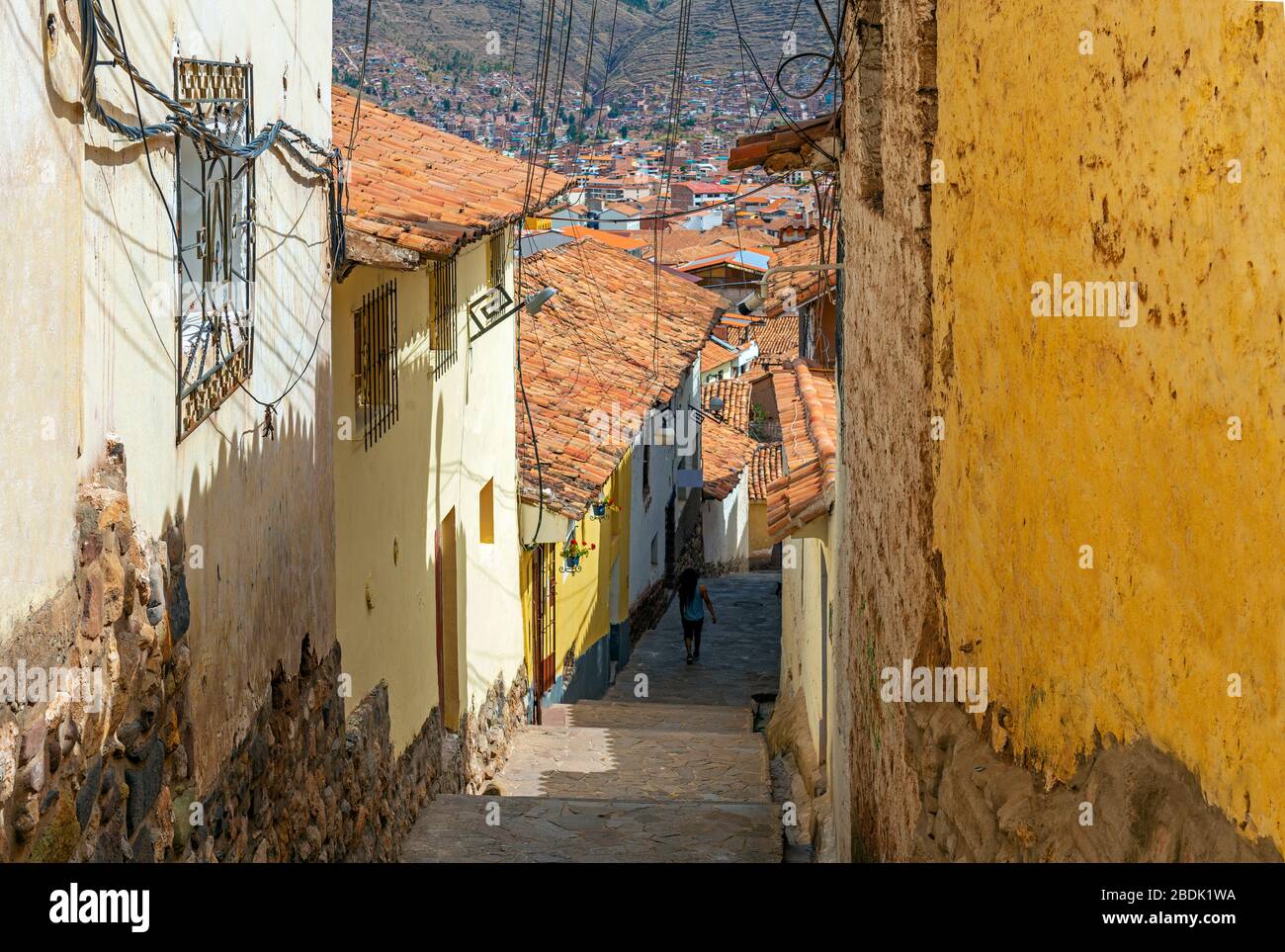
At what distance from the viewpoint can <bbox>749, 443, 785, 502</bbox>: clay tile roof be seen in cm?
3616

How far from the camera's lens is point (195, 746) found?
560cm

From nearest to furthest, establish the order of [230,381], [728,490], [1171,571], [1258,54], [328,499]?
[1258,54] → [1171,571] → [230,381] → [328,499] → [728,490]

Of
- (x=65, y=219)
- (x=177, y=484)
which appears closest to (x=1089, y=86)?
(x=65, y=219)

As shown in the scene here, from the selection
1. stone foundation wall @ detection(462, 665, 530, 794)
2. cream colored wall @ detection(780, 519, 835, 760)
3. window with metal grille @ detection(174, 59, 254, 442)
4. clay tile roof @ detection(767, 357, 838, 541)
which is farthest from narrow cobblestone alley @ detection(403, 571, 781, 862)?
window with metal grille @ detection(174, 59, 254, 442)

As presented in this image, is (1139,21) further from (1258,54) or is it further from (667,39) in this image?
(667,39)

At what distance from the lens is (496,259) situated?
618 inches

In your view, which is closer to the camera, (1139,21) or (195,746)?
(1139,21)

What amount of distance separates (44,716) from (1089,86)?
116 inches

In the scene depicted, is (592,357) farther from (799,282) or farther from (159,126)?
(159,126)

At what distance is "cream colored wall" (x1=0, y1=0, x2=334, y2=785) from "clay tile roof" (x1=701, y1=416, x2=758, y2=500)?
24.2 metres

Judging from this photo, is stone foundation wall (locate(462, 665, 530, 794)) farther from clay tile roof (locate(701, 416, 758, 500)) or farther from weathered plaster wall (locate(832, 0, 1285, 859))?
clay tile roof (locate(701, 416, 758, 500))

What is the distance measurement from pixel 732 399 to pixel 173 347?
108 ft

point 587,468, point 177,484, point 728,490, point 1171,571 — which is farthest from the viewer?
point 728,490

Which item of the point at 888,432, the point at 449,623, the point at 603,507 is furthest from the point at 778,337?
the point at 888,432
